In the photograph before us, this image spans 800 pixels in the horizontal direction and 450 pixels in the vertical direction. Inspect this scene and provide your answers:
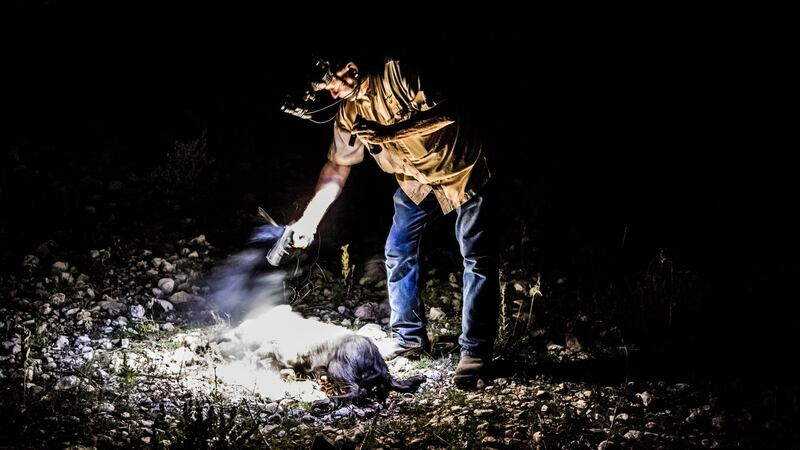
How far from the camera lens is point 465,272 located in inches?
156

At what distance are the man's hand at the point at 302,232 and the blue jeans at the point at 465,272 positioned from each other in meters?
0.56

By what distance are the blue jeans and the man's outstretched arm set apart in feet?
1.39

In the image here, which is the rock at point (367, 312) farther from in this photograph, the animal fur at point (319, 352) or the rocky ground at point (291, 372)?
the animal fur at point (319, 352)

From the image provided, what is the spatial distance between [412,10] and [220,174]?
14.6ft

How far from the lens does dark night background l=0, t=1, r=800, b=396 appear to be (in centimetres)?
552

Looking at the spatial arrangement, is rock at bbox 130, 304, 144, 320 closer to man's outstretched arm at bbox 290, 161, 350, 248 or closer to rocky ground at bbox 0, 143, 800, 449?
rocky ground at bbox 0, 143, 800, 449

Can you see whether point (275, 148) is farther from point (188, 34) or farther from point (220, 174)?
point (188, 34)

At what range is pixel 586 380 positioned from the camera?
3930 mm

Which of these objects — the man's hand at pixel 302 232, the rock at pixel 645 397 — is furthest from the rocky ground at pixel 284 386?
the man's hand at pixel 302 232

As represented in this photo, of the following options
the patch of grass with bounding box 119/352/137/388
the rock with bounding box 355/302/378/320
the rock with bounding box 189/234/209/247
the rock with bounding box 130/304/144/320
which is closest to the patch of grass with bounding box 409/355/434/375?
the rock with bounding box 355/302/378/320

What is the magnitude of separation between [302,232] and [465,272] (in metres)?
1.09

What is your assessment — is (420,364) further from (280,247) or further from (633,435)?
(633,435)

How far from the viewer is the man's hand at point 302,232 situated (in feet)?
13.6

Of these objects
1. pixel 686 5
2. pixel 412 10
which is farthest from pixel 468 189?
pixel 686 5
